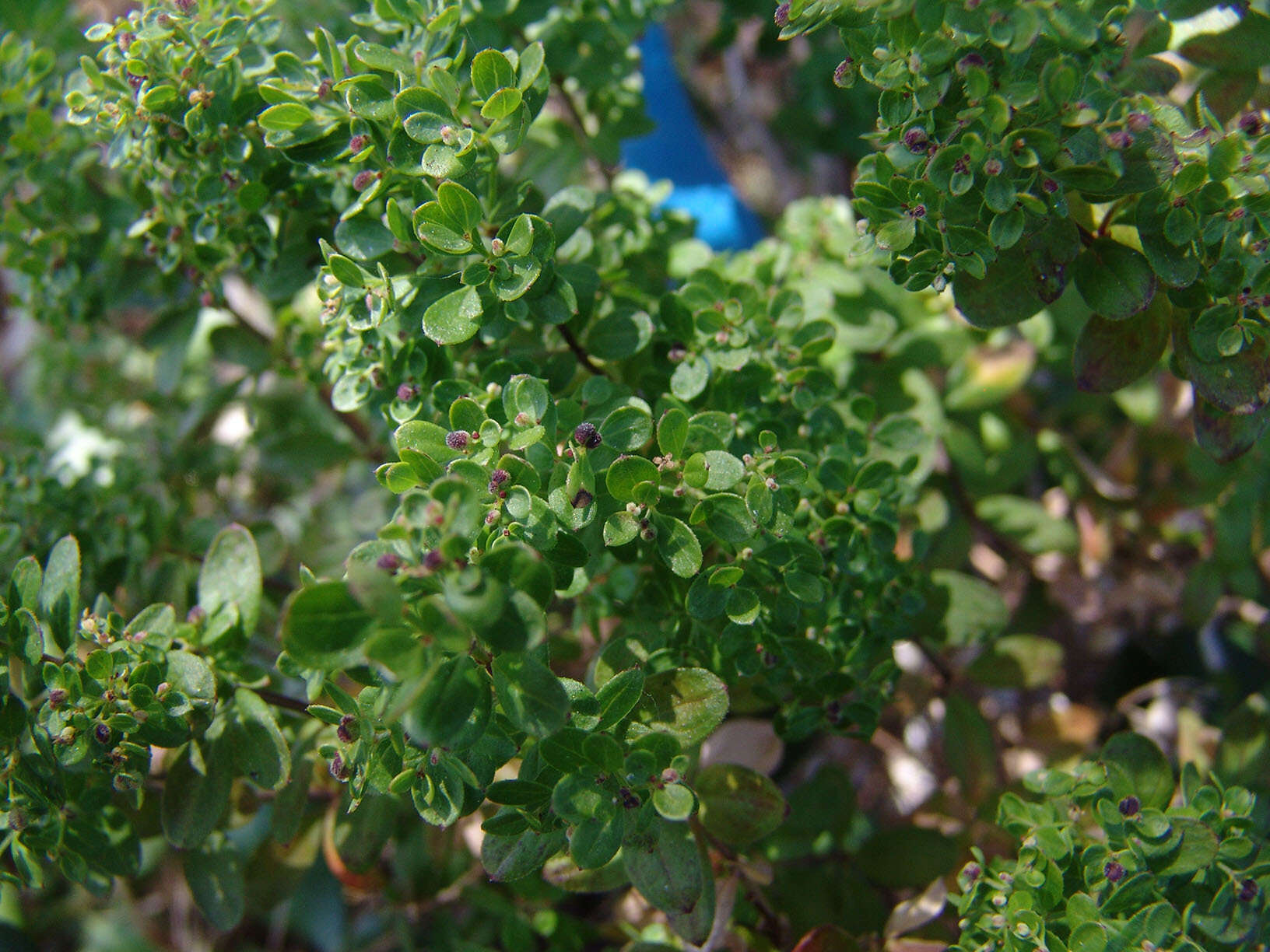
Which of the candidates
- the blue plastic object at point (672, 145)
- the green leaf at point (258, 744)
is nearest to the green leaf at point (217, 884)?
the green leaf at point (258, 744)

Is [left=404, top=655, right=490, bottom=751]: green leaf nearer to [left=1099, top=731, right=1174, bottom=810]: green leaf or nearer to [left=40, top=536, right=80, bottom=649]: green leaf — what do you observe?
[left=40, top=536, right=80, bottom=649]: green leaf

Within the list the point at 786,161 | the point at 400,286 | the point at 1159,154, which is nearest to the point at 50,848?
the point at 400,286

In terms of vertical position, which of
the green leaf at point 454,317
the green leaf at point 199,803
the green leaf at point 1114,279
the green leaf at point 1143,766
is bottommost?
the green leaf at point 1143,766

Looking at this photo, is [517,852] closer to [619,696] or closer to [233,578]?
[619,696]

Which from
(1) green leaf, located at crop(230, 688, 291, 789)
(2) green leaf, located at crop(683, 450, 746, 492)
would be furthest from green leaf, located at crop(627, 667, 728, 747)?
(1) green leaf, located at crop(230, 688, 291, 789)

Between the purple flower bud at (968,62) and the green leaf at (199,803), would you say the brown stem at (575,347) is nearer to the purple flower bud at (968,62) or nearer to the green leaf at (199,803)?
the purple flower bud at (968,62)

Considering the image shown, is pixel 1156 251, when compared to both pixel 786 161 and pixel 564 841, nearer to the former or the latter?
pixel 564 841

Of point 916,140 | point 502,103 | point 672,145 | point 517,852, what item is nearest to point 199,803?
point 517,852
